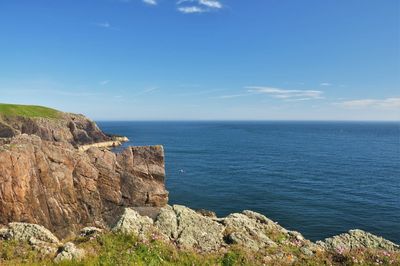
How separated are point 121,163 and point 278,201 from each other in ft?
86.8

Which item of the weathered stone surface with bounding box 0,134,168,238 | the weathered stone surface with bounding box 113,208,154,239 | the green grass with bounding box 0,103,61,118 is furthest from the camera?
the green grass with bounding box 0,103,61,118

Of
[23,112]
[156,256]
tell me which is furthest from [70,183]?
[23,112]

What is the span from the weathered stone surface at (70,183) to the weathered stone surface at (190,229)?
18.6 meters

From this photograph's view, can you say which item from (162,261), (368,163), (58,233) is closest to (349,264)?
(162,261)

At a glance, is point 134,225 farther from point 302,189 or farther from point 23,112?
point 23,112

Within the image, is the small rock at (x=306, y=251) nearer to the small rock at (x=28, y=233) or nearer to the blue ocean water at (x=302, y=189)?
the small rock at (x=28, y=233)

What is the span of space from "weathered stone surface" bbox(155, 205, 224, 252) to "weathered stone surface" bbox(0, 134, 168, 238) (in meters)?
18.6

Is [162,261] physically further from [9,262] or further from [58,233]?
[58,233]

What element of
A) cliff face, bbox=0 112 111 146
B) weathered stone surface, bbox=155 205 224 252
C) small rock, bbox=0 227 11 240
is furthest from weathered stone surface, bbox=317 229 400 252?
cliff face, bbox=0 112 111 146

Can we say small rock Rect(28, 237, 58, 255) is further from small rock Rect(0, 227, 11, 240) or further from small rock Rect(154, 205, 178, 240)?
small rock Rect(154, 205, 178, 240)

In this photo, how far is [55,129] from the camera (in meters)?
102

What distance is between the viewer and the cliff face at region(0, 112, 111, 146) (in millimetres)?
92450

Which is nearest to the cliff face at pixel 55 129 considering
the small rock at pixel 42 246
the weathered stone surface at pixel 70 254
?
the small rock at pixel 42 246

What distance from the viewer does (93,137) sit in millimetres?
123562
